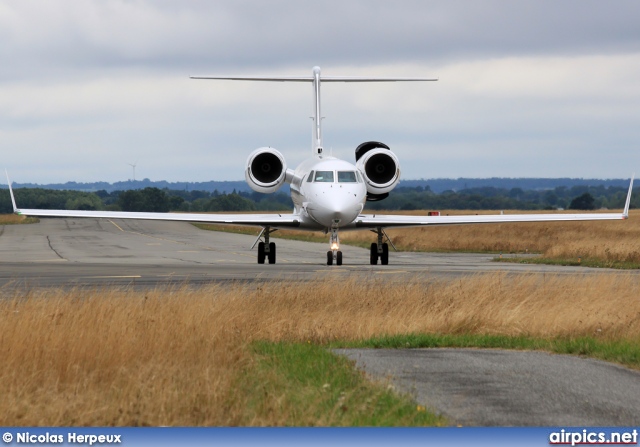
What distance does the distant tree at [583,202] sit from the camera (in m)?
174

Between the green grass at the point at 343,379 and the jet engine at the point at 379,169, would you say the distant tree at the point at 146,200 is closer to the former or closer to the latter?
the jet engine at the point at 379,169

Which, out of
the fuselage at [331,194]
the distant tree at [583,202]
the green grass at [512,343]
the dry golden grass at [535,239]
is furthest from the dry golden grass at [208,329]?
the distant tree at [583,202]

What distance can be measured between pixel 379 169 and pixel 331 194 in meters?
4.22

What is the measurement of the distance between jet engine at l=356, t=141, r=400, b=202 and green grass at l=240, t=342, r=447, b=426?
78.2 ft

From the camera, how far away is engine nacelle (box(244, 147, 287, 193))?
35.0 meters

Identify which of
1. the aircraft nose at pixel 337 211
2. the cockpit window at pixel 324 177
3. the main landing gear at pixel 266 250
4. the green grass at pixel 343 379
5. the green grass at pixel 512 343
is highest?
the cockpit window at pixel 324 177

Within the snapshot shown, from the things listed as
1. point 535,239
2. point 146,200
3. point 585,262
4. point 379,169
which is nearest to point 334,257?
point 379,169

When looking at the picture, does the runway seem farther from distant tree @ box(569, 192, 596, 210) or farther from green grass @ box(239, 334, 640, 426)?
distant tree @ box(569, 192, 596, 210)

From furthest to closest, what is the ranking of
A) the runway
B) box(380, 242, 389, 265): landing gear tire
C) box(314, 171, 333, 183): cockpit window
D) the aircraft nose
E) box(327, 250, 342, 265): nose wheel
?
box(380, 242, 389, 265): landing gear tire < box(314, 171, 333, 183): cockpit window < the aircraft nose < box(327, 250, 342, 265): nose wheel < the runway

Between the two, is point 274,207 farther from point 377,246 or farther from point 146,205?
point 377,246

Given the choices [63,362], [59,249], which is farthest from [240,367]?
[59,249]

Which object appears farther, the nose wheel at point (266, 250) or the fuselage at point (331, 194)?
the nose wheel at point (266, 250)

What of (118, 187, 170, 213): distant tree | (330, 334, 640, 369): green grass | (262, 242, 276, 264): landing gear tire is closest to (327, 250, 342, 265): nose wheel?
(262, 242, 276, 264): landing gear tire

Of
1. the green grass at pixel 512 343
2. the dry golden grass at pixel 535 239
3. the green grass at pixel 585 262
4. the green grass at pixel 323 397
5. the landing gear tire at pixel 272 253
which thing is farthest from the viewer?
the dry golden grass at pixel 535 239
